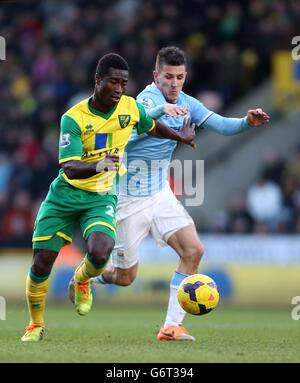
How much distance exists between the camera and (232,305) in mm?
16484

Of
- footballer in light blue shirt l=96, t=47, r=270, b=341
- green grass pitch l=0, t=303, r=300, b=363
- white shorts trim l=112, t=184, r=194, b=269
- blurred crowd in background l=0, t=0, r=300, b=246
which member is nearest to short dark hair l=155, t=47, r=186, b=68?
footballer in light blue shirt l=96, t=47, r=270, b=341

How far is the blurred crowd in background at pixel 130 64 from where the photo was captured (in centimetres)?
1812

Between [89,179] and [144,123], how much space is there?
2.45 feet

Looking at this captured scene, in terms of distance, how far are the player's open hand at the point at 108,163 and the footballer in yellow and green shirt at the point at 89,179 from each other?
0.10 metres

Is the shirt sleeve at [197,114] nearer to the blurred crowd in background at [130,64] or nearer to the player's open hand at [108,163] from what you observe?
the player's open hand at [108,163]

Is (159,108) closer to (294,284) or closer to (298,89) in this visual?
(294,284)

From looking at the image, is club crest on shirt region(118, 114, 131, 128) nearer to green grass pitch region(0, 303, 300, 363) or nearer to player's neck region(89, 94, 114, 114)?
player's neck region(89, 94, 114, 114)

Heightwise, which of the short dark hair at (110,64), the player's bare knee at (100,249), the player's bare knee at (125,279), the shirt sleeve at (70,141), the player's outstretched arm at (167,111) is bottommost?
the player's bare knee at (125,279)

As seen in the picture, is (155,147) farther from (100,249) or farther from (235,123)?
(100,249)

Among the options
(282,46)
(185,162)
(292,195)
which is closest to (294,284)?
(292,195)

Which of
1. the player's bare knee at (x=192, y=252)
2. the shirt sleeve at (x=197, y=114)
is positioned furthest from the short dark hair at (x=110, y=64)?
the player's bare knee at (x=192, y=252)

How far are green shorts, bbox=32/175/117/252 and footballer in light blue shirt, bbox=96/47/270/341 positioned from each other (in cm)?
97

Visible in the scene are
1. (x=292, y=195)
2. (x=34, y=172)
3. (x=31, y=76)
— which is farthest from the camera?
(x=31, y=76)
